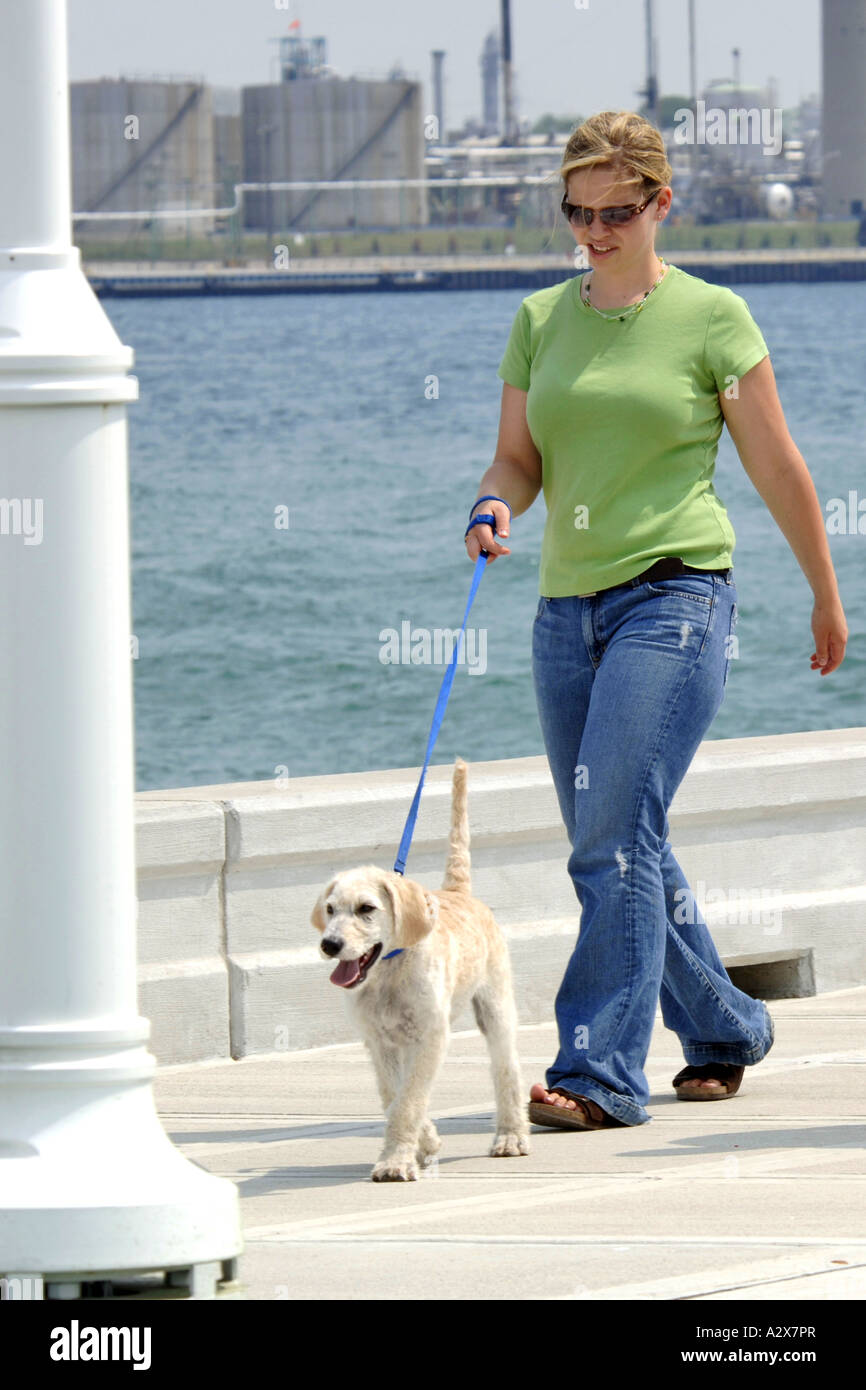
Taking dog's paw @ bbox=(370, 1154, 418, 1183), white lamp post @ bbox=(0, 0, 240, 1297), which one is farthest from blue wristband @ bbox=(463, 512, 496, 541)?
white lamp post @ bbox=(0, 0, 240, 1297)

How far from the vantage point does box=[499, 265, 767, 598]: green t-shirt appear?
5266mm

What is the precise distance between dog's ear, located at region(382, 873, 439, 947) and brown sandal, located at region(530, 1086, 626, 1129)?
1.94 feet

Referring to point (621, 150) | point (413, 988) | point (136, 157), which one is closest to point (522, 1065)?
point (413, 988)

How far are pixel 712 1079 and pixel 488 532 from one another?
1.46 meters

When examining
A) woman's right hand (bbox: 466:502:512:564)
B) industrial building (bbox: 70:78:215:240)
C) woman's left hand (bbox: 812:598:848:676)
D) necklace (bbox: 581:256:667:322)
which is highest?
industrial building (bbox: 70:78:215:240)

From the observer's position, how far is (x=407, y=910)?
4961 mm

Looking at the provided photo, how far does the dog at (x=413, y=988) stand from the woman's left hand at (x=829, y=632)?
91cm

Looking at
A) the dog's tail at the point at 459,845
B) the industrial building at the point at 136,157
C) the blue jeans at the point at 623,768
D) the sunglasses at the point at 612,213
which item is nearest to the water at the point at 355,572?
the dog's tail at the point at 459,845

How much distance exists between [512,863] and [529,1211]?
2426mm

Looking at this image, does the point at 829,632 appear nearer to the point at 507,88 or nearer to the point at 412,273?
the point at 412,273

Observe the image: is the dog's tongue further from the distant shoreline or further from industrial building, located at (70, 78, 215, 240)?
industrial building, located at (70, 78, 215, 240)

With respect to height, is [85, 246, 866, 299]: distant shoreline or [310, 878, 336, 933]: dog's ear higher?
[85, 246, 866, 299]: distant shoreline
